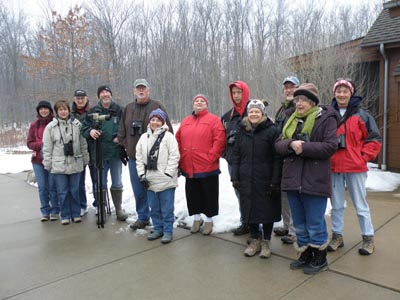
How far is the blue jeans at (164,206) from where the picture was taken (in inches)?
171

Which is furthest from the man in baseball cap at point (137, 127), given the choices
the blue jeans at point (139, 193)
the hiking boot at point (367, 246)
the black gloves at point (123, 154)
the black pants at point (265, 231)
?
the hiking boot at point (367, 246)

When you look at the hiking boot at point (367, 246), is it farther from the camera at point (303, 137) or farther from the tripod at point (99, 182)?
the tripod at point (99, 182)

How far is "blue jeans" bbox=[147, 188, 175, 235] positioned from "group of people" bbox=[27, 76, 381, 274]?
0.04ft

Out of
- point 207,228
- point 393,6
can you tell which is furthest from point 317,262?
point 393,6

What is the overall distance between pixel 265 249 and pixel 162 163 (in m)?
1.57

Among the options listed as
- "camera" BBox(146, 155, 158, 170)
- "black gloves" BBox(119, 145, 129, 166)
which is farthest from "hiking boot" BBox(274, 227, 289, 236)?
"black gloves" BBox(119, 145, 129, 166)

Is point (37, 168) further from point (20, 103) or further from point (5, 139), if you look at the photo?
point (20, 103)

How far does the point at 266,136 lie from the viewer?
362 centimetres

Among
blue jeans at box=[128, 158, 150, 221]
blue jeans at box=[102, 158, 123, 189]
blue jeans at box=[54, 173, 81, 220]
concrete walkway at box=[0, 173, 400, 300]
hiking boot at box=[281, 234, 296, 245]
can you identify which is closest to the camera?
concrete walkway at box=[0, 173, 400, 300]

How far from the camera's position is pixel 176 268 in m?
3.56

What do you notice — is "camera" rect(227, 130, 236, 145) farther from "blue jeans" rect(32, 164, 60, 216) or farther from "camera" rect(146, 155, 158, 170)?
"blue jeans" rect(32, 164, 60, 216)

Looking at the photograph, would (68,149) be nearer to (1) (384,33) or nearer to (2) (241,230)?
(2) (241,230)

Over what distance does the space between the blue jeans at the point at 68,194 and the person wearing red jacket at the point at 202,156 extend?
1.74 meters

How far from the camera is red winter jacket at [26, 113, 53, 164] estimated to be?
5.21 m
